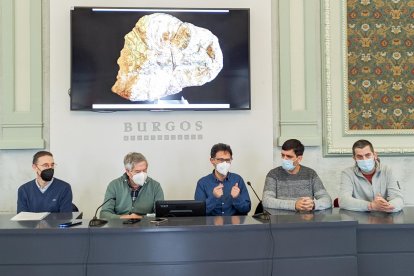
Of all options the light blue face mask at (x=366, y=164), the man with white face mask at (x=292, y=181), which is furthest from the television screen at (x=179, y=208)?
the light blue face mask at (x=366, y=164)

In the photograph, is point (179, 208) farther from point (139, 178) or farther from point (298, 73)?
point (298, 73)

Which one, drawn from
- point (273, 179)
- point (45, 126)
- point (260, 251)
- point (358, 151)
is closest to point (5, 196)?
point (45, 126)

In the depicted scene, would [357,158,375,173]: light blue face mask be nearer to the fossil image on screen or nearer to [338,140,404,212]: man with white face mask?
[338,140,404,212]: man with white face mask

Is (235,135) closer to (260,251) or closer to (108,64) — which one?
(108,64)

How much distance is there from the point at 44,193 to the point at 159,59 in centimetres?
153

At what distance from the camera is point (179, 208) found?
8.79 feet

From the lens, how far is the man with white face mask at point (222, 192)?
3.22m

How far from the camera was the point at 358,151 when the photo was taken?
10.3 ft

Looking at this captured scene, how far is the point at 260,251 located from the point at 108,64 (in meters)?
2.35

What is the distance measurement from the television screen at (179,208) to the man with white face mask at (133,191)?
0.57 meters

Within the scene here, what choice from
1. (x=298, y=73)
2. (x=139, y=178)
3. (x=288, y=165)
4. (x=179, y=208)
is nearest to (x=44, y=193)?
(x=139, y=178)

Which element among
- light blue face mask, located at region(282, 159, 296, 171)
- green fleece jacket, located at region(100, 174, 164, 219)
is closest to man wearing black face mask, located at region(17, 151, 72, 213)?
green fleece jacket, located at region(100, 174, 164, 219)

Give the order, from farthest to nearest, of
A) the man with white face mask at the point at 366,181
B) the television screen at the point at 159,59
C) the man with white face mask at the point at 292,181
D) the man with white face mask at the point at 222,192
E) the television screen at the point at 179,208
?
the television screen at the point at 159,59
the man with white face mask at the point at 292,181
the man with white face mask at the point at 222,192
the man with white face mask at the point at 366,181
the television screen at the point at 179,208

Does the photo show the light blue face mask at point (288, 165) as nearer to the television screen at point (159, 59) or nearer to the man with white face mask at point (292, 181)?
the man with white face mask at point (292, 181)
